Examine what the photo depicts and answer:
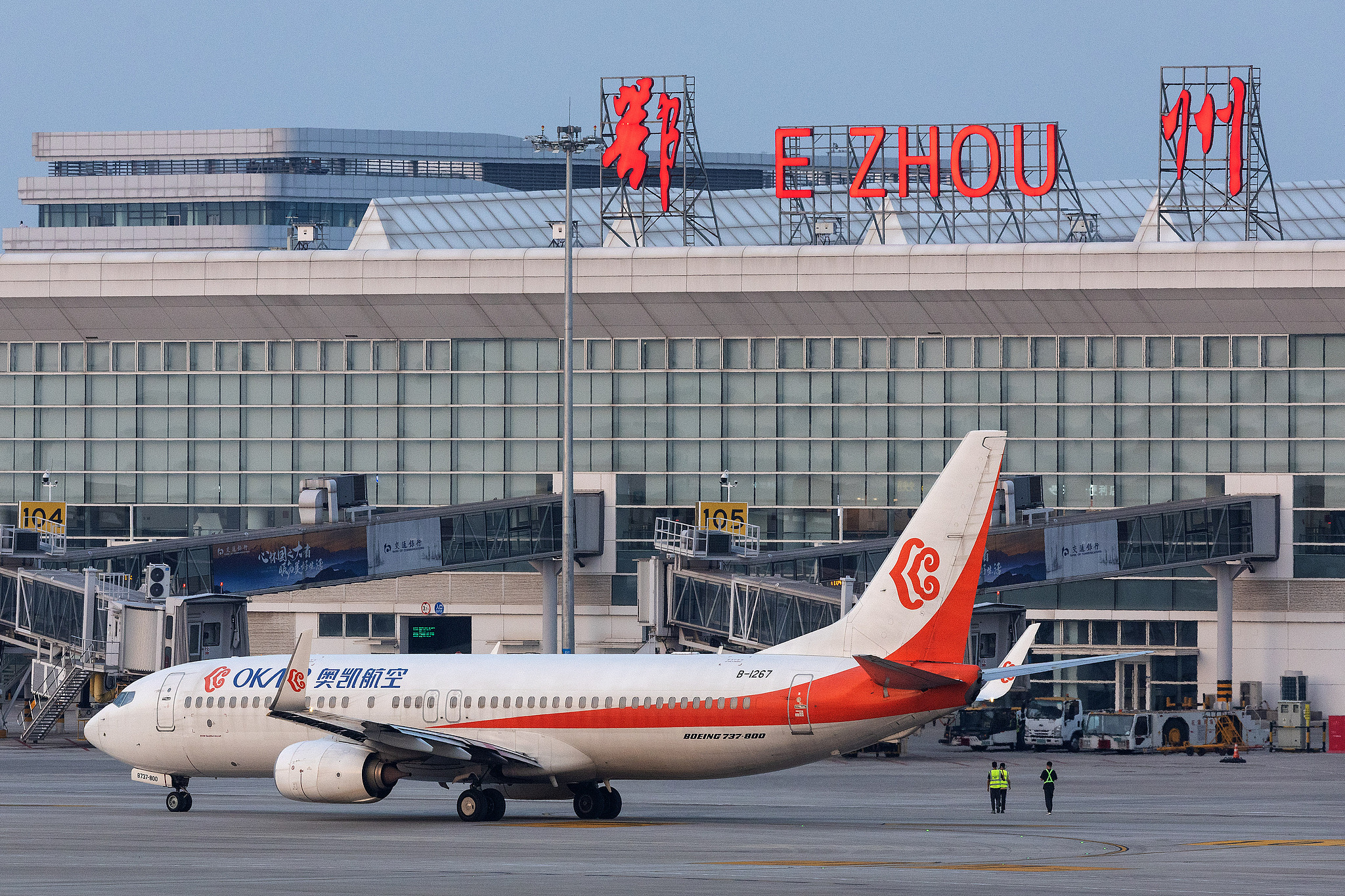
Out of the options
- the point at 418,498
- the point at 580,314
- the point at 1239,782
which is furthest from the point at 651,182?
the point at 1239,782

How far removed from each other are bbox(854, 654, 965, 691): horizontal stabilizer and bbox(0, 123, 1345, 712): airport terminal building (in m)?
45.9

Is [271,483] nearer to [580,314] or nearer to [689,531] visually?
[580,314]

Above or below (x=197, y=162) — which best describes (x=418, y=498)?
below

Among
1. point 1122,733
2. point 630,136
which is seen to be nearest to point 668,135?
point 630,136

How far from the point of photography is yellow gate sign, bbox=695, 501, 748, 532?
79938 millimetres

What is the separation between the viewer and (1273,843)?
37.0 meters

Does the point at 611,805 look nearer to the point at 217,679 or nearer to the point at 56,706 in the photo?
the point at 217,679

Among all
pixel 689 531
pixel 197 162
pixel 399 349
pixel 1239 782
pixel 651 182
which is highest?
pixel 197 162

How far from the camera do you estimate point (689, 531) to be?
256 ft

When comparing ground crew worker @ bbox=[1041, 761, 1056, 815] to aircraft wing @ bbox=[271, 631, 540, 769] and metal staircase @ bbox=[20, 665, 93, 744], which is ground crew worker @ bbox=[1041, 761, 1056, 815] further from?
metal staircase @ bbox=[20, 665, 93, 744]

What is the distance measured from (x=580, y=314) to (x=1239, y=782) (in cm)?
3900

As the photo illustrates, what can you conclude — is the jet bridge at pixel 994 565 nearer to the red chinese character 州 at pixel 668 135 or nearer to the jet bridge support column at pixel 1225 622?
the jet bridge support column at pixel 1225 622

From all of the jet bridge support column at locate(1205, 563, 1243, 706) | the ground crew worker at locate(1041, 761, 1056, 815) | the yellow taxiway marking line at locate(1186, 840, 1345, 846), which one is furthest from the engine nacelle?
the jet bridge support column at locate(1205, 563, 1243, 706)

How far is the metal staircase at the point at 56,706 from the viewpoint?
68.2m
